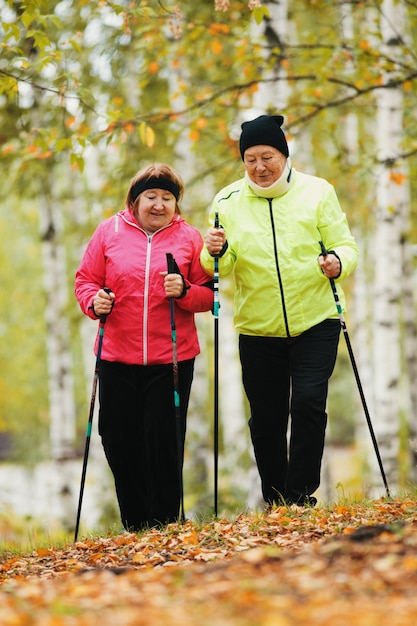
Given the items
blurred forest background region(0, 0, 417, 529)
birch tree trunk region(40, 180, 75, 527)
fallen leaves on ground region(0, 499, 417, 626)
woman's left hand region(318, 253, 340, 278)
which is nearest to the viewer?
fallen leaves on ground region(0, 499, 417, 626)

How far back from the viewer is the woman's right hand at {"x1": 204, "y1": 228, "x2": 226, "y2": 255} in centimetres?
506

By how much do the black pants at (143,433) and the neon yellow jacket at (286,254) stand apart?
0.66 m

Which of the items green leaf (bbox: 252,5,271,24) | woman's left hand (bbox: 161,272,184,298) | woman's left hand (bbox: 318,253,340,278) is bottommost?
woman's left hand (bbox: 161,272,184,298)

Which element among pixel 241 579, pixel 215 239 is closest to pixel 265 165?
pixel 215 239

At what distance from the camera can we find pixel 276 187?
5117 millimetres

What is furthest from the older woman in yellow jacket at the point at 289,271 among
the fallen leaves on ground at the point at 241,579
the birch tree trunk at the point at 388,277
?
the birch tree trunk at the point at 388,277

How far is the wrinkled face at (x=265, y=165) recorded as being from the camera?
5145 mm

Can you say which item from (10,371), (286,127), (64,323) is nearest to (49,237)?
Result: (64,323)

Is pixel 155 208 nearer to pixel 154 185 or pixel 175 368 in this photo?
pixel 154 185

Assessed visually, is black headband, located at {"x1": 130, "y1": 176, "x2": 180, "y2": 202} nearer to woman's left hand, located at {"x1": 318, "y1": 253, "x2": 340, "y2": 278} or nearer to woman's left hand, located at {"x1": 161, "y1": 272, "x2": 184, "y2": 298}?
woman's left hand, located at {"x1": 161, "y1": 272, "x2": 184, "y2": 298}

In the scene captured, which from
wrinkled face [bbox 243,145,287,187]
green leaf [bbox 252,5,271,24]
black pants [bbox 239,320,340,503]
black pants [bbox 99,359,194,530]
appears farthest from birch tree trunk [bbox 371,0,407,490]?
black pants [bbox 99,359,194,530]

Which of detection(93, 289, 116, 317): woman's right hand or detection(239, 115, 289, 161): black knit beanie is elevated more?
detection(239, 115, 289, 161): black knit beanie

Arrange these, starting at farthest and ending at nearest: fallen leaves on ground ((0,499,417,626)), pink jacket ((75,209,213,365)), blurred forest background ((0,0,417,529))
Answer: blurred forest background ((0,0,417,529)) < pink jacket ((75,209,213,365)) < fallen leaves on ground ((0,499,417,626))

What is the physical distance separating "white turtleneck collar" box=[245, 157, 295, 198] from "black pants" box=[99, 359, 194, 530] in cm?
121
